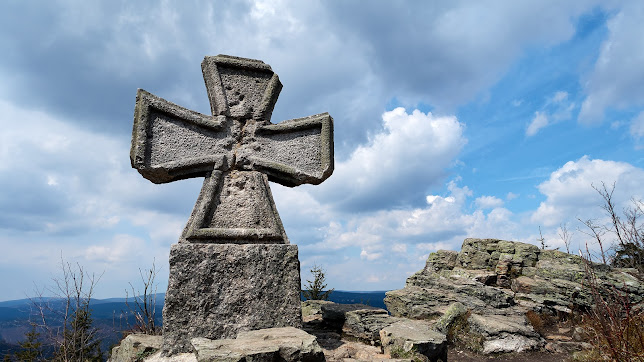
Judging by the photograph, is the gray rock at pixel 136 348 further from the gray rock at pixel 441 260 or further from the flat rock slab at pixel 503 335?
the gray rock at pixel 441 260

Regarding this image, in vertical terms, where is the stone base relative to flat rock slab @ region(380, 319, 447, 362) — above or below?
above

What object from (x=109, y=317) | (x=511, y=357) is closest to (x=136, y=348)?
(x=511, y=357)

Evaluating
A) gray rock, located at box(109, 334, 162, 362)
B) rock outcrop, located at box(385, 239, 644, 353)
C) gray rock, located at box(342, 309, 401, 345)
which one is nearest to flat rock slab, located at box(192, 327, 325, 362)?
gray rock, located at box(109, 334, 162, 362)

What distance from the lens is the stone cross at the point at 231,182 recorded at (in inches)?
129

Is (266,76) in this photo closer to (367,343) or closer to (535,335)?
(367,343)

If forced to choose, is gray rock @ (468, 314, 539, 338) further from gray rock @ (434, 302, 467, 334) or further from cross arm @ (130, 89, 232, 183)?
cross arm @ (130, 89, 232, 183)

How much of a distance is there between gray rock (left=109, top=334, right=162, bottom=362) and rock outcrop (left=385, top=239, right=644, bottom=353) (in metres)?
3.67

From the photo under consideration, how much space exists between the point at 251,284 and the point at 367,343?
5.19 feet

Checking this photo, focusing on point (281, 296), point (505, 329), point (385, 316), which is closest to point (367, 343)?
point (385, 316)

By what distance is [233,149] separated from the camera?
401 cm

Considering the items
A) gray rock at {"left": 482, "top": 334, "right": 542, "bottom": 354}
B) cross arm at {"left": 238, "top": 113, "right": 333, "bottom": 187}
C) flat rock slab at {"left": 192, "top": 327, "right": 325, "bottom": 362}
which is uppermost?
cross arm at {"left": 238, "top": 113, "right": 333, "bottom": 187}

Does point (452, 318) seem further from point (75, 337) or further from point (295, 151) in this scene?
point (75, 337)

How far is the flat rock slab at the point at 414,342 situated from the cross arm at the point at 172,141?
2.44m

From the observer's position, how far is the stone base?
3219mm
